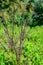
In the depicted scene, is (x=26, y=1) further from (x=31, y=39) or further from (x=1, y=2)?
(x=31, y=39)

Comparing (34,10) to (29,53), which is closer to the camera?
(29,53)

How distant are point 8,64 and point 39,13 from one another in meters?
8.61

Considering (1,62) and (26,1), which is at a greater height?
(1,62)

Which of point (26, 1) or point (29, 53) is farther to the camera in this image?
point (26, 1)

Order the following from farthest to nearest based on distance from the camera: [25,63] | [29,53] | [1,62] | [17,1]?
[17,1], [29,53], [1,62], [25,63]

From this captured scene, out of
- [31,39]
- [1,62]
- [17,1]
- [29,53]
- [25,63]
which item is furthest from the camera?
[17,1]

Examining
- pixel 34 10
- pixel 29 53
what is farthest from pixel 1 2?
pixel 29 53

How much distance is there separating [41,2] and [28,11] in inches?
39.1

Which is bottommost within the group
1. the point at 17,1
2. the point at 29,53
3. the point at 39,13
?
the point at 39,13

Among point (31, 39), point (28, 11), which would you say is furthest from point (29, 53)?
point (28, 11)

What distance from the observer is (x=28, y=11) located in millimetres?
12914

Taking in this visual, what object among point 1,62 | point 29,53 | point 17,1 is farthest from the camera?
point 17,1

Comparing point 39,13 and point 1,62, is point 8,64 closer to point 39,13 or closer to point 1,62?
point 1,62

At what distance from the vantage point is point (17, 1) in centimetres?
1284
